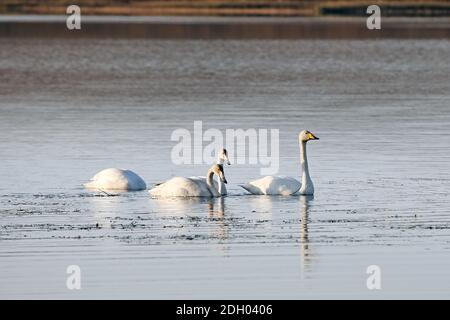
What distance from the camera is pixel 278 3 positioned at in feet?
400

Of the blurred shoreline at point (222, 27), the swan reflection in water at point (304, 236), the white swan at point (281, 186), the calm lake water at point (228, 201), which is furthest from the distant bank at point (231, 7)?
the swan reflection in water at point (304, 236)

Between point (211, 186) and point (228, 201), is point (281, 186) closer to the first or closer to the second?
point (228, 201)

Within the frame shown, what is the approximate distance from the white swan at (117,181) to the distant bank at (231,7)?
89.7 metres

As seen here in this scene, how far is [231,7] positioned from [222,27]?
60.4ft

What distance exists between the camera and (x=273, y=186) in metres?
19.5

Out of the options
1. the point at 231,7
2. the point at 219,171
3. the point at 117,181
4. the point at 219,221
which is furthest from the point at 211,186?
the point at 231,7

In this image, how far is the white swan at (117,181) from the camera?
19625 millimetres

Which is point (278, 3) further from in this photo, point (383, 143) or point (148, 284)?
point (148, 284)

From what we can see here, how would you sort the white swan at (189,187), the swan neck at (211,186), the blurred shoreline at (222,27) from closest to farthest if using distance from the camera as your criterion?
the white swan at (189,187), the swan neck at (211,186), the blurred shoreline at (222,27)

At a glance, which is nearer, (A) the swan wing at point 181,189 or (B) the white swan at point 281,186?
(A) the swan wing at point 181,189

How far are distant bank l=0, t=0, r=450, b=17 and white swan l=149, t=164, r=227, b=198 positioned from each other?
9000cm

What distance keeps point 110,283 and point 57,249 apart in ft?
5.76

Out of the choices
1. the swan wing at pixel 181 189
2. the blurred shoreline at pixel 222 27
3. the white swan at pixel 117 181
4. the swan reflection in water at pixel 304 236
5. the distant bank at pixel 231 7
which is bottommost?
the swan reflection in water at pixel 304 236

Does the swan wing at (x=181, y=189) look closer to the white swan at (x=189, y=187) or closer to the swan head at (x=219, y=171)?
the white swan at (x=189, y=187)
